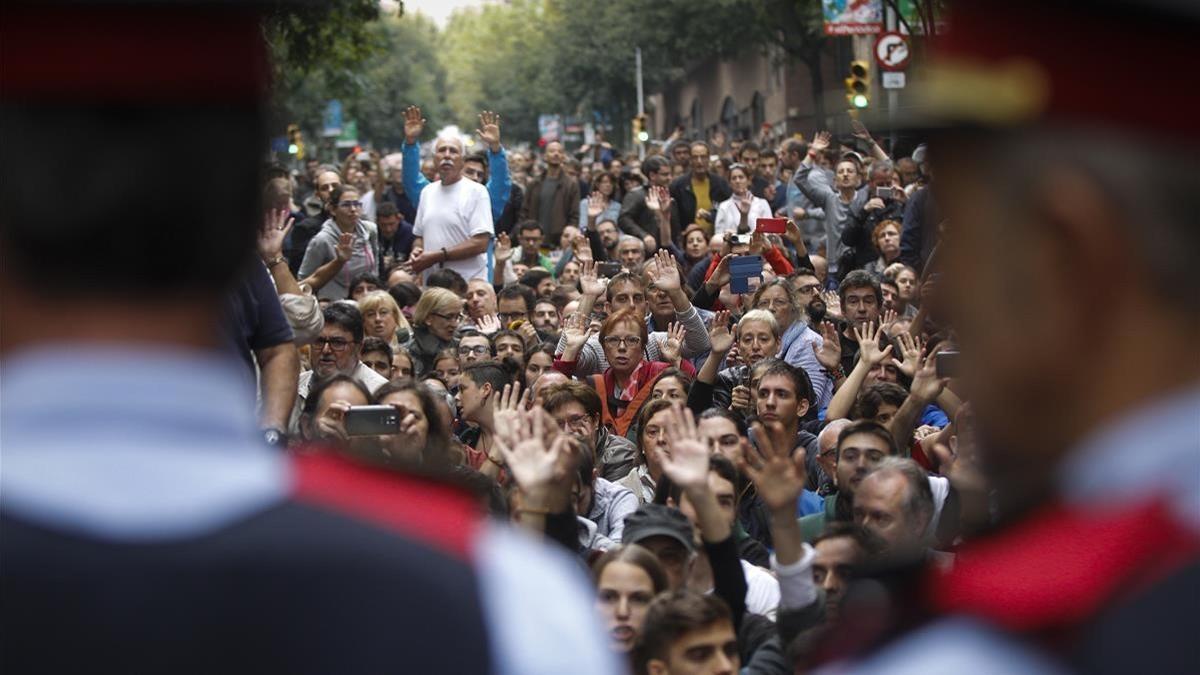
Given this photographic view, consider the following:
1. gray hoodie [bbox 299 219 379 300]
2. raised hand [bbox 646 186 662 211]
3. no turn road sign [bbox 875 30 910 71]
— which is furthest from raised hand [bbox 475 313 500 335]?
no turn road sign [bbox 875 30 910 71]

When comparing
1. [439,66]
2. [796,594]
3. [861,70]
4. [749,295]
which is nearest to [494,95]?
[439,66]

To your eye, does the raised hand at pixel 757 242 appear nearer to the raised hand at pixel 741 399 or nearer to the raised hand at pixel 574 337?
the raised hand at pixel 574 337

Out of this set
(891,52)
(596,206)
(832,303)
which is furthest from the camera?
(891,52)

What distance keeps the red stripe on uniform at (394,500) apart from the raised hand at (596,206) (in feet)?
62.7

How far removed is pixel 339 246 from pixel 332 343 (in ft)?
12.9

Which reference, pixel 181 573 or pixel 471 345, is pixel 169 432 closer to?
pixel 181 573

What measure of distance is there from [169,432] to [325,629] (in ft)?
0.67

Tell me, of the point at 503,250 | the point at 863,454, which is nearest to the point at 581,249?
the point at 503,250

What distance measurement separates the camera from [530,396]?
10852mm

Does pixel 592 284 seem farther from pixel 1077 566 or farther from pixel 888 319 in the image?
pixel 1077 566

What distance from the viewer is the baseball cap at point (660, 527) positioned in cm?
656

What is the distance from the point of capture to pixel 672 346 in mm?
12430

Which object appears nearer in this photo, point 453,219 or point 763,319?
point 763,319

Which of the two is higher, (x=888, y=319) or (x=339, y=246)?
(x=339, y=246)
